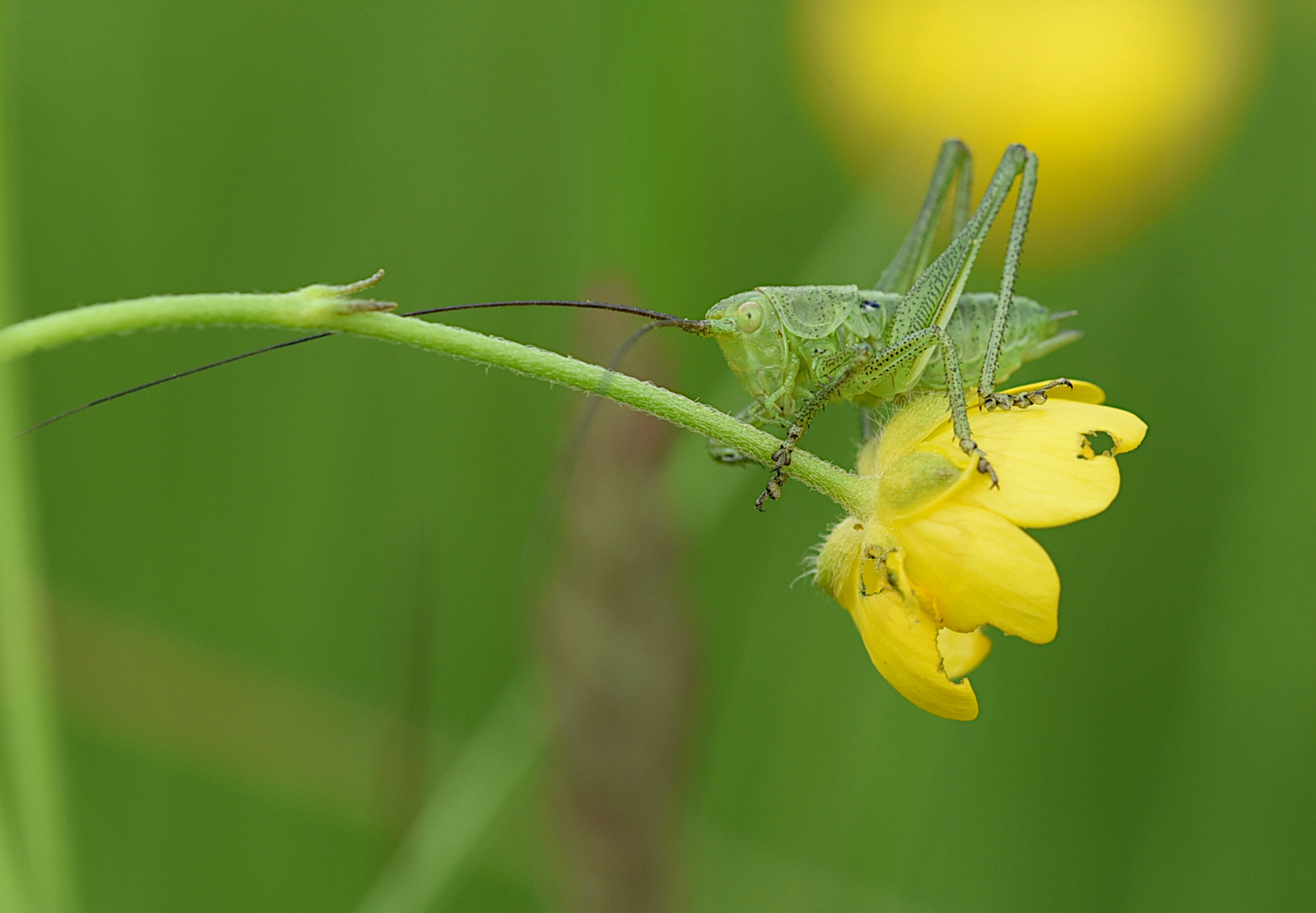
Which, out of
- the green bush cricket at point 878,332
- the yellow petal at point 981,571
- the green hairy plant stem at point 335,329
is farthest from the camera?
the green bush cricket at point 878,332

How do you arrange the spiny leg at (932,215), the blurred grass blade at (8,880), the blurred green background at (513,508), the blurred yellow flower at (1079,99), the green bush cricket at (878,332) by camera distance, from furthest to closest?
the blurred yellow flower at (1079,99), the blurred green background at (513,508), the spiny leg at (932,215), the green bush cricket at (878,332), the blurred grass blade at (8,880)

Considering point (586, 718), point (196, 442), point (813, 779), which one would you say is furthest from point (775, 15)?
point (586, 718)

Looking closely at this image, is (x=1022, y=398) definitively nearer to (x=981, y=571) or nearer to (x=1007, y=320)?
(x=981, y=571)

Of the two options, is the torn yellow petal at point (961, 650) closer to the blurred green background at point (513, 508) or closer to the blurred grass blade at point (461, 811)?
the blurred green background at point (513, 508)

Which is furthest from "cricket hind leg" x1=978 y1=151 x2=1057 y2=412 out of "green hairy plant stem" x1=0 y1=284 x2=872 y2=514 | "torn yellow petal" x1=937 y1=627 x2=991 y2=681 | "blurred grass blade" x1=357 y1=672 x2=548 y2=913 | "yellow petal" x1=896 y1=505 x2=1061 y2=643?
"blurred grass blade" x1=357 y1=672 x2=548 y2=913

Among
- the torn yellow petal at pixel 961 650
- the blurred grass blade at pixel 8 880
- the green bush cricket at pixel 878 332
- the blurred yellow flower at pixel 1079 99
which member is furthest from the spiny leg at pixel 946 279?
the blurred grass blade at pixel 8 880

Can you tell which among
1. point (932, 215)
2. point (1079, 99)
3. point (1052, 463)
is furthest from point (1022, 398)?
point (1079, 99)

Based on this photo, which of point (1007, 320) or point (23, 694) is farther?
point (1007, 320)
